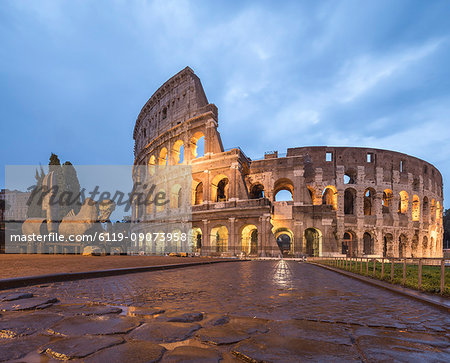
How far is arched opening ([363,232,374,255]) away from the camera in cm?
2919

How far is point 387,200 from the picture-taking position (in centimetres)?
3138

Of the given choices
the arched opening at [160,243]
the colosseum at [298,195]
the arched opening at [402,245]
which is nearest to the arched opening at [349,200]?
the colosseum at [298,195]

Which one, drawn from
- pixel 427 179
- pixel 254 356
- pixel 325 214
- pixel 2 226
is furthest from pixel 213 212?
pixel 427 179

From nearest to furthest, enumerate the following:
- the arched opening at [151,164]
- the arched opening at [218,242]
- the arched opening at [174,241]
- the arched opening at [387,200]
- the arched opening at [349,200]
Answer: the arched opening at [218,242] < the arched opening at [174,241] < the arched opening at [387,200] < the arched opening at [349,200] < the arched opening at [151,164]

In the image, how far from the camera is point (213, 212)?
25766 millimetres

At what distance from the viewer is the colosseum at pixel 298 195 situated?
25.5m

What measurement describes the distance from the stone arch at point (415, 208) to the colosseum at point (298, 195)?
0.40 ft

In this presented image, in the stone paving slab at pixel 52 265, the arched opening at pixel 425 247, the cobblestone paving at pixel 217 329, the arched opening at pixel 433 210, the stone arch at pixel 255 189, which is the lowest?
the arched opening at pixel 425 247

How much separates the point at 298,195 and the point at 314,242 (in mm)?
5585

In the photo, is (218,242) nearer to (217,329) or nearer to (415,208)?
(415,208)

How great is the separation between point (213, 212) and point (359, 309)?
890 inches

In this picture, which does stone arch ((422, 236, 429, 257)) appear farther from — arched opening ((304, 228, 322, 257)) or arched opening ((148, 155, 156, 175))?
arched opening ((148, 155, 156, 175))

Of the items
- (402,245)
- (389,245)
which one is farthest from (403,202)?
(389,245)

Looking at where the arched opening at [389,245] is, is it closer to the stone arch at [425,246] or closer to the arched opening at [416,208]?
the arched opening at [416,208]
